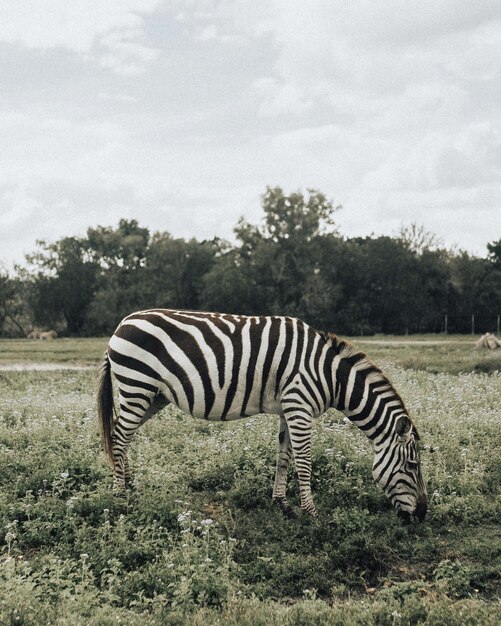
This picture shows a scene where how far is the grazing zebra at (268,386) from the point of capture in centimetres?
853

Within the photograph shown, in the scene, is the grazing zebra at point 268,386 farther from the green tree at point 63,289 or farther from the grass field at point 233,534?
the green tree at point 63,289

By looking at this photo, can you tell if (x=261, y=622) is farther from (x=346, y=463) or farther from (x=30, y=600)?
(x=346, y=463)

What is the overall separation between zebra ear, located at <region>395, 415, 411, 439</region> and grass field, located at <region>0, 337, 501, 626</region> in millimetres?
1115

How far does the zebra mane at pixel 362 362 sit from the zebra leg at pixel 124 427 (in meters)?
2.64

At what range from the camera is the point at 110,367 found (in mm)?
9219

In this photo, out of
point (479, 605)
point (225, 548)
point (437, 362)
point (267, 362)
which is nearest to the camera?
point (479, 605)

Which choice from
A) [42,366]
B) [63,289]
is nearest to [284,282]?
[63,289]

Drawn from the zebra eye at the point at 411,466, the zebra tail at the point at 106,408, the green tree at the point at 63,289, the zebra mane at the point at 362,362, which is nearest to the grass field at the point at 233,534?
the zebra tail at the point at 106,408

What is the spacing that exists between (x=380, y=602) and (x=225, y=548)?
1.81 meters

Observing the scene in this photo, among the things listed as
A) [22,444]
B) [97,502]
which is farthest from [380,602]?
[22,444]

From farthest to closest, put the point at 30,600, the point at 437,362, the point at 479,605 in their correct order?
the point at 437,362 → the point at 479,605 → the point at 30,600

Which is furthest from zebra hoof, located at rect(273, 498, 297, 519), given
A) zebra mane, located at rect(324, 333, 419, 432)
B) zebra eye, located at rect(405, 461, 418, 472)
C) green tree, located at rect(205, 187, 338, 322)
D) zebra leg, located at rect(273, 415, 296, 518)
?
green tree, located at rect(205, 187, 338, 322)

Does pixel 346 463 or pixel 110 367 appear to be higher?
pixel 110 367

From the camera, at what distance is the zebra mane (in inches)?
345
